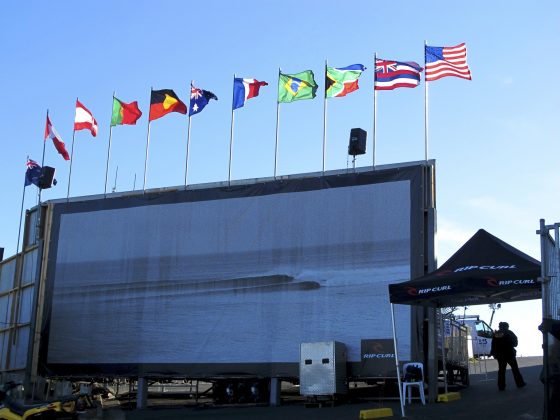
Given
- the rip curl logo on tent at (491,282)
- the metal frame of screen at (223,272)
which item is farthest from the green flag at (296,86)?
the rip curl logo on tent at (491,282)

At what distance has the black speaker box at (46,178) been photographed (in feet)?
83.0

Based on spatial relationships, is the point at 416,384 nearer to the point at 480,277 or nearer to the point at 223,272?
the point at 480,277

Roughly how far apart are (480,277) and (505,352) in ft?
13.1

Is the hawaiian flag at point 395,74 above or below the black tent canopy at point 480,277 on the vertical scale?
above

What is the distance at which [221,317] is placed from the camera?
2034 centimetres

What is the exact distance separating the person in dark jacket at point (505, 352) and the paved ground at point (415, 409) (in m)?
0.23

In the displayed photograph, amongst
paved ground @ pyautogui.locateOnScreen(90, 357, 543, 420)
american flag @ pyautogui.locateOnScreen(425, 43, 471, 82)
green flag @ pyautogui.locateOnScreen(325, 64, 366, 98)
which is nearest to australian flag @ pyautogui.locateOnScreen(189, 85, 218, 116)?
green flag @ pyautogui.locateOnScreen(325, 64, 366, 98)

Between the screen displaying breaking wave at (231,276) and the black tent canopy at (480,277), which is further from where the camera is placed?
the screen displaying breaking wave at (231,276)

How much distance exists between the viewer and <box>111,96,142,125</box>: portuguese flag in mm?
25156

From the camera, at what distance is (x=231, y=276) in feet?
67.2

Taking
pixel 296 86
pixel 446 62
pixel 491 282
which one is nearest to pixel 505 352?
pixel 491 282

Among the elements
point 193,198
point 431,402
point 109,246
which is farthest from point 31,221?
point 431,402

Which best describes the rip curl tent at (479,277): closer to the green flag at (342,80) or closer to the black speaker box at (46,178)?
the green flag at (342,80)

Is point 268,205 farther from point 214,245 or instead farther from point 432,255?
point 432,255
